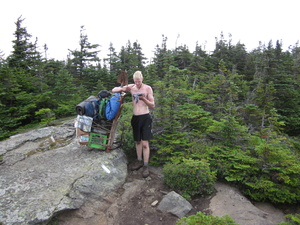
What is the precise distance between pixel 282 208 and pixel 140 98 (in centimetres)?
372

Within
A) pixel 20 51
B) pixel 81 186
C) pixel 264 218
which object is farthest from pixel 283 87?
pixel 20 51

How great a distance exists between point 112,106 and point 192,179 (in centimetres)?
245

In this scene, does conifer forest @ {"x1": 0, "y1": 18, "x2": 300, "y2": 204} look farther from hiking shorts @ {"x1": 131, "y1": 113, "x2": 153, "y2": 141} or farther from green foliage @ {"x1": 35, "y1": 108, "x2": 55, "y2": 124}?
hiking shorts @ {"x1": 131, "y1": 113, "x2": 153, "y2": 141}

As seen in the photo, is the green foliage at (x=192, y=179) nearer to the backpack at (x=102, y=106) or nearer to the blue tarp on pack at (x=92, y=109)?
the backpack at (x=102, y=106)

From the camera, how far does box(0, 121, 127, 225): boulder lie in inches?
111

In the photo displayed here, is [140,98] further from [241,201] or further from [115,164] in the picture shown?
[241,201]

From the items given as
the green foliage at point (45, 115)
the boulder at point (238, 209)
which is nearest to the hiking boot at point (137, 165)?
the boulder at point (238, 209)

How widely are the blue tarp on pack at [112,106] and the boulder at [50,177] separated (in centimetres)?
102

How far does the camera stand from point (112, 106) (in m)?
4.46

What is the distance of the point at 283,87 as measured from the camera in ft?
40.8

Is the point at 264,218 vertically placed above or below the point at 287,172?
below

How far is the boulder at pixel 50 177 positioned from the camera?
2.83m

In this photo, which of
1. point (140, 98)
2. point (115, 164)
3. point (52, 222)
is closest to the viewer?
point (52, 222)

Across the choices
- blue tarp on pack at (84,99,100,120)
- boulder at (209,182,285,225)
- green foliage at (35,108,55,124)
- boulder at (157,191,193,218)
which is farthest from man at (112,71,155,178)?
green foliage at (35,108,55,124)
